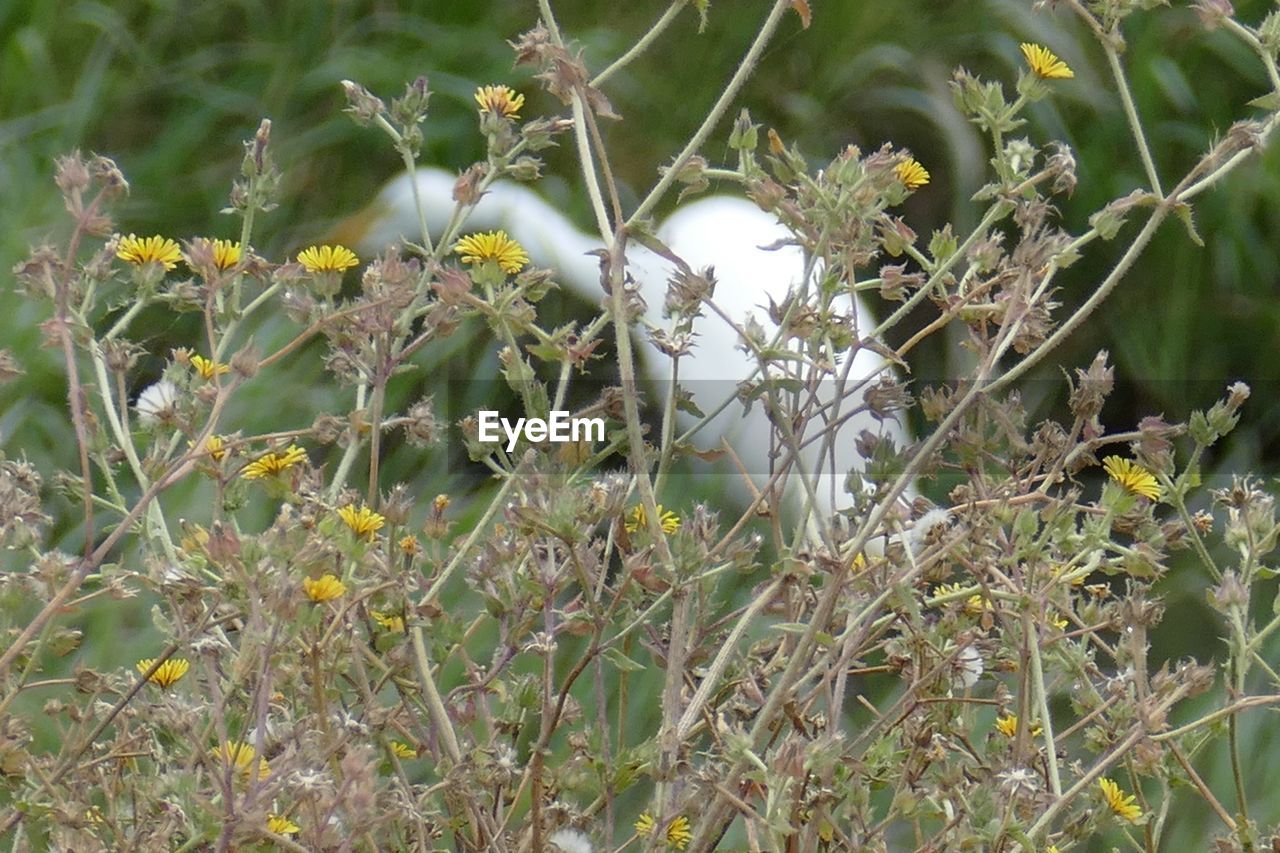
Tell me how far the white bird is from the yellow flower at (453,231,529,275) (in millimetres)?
656

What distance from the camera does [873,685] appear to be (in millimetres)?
1822

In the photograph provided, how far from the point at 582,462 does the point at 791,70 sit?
2138 mm

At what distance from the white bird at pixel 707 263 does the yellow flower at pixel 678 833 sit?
0.65 meters

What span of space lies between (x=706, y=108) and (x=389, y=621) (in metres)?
1.91

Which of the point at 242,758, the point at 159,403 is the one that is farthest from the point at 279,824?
the point at 159,403

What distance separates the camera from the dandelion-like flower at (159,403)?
0.90 m

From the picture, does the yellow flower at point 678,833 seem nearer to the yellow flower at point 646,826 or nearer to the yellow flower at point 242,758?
the yellow flower at point 646,826

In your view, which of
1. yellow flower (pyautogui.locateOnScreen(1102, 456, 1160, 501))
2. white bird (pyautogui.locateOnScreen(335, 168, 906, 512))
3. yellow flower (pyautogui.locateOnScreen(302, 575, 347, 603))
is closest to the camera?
yellow flower (pyautogui.locateOnScreen(302, 575, 347, 603))

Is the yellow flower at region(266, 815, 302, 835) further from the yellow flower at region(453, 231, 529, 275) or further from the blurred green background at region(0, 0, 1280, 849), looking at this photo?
the blurred green background at region(0, 0, 1280, 849)

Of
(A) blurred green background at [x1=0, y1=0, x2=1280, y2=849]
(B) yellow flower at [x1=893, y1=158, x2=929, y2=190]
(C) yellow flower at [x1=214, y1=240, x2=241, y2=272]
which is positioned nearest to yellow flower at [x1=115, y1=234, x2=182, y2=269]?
(C) yellow flower at [x1=214, y1=240, x2=241, y2=272]

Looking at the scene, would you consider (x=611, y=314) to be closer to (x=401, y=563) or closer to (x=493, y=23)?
(x=401, y=563)

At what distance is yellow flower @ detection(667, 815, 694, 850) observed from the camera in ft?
2.85

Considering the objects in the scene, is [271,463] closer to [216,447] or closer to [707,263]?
[216,447]

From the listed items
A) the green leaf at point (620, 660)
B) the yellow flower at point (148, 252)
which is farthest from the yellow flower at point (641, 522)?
the yellow flower at point (148, 252)
